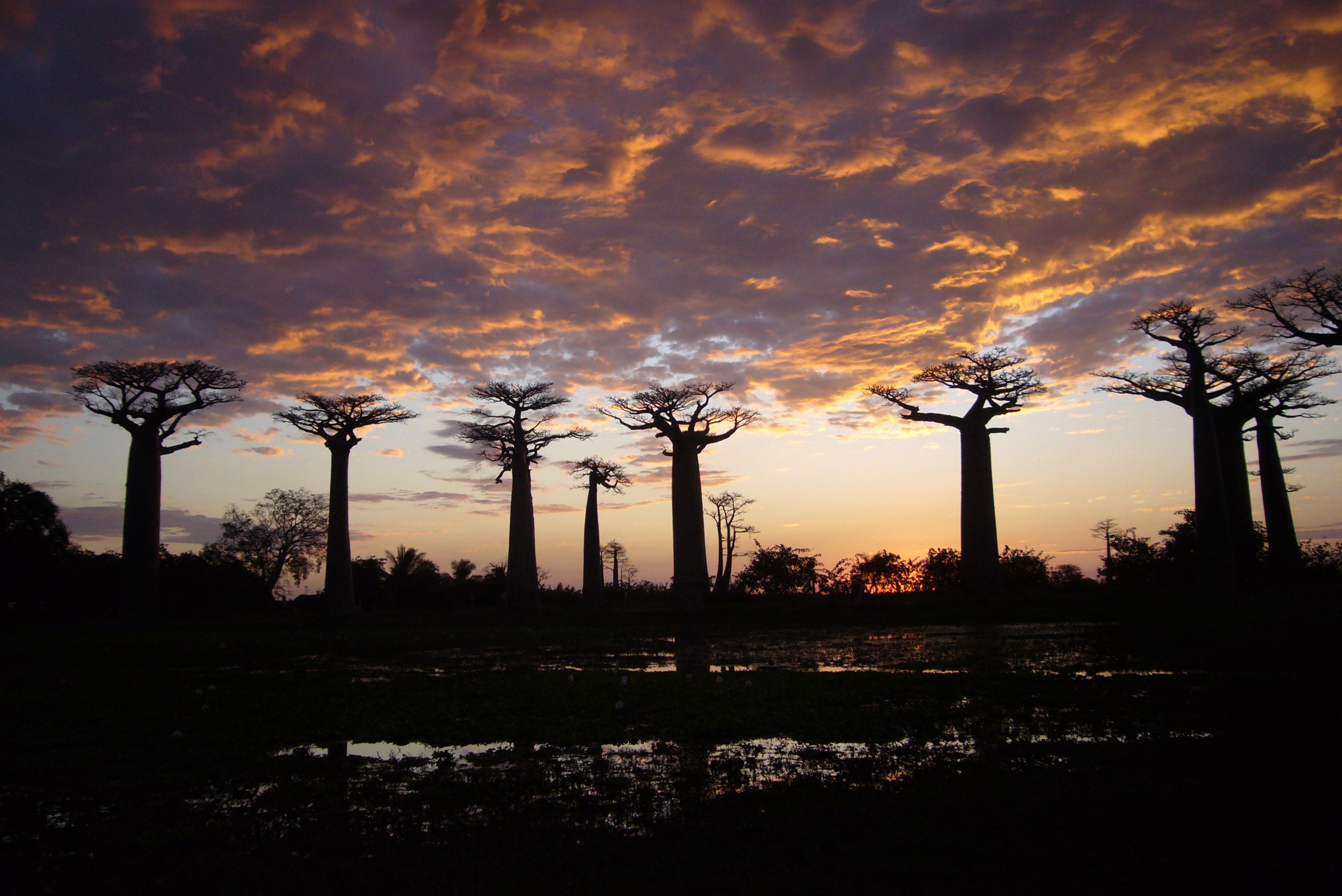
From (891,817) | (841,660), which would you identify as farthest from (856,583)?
(891,817)

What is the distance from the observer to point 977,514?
27.3 m

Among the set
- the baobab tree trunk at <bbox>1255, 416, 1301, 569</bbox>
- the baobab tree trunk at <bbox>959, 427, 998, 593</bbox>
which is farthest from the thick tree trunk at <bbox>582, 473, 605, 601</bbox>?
the baobab tree trunk at <bbox>1255, 416, 1301, 569</bbox>

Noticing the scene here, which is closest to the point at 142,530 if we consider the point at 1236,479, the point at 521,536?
the point at 521,536

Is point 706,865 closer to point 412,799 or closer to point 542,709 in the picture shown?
point 412,799

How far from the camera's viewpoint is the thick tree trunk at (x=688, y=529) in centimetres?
3005

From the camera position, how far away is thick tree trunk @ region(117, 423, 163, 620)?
87.3 ft

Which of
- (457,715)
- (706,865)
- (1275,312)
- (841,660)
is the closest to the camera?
(706,865)

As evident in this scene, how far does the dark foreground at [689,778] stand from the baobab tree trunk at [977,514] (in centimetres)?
1681

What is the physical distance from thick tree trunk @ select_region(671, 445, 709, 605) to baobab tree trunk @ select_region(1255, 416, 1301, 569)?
2158cm

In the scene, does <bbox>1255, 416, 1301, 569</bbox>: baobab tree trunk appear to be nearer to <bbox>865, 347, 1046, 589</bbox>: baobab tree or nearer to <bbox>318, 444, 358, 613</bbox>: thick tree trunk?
<bbox>865, 347, 1046, 589</bbox>: baobab tree

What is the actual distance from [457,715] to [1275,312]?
79.4ft

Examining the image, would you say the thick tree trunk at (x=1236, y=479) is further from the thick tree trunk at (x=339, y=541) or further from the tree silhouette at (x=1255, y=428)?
the thick tree trunk at (x=339, y=541)

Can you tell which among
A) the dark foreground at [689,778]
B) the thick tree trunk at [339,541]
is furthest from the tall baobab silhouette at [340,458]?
the dark foreground at [689,778]

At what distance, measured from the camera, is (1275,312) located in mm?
20797
